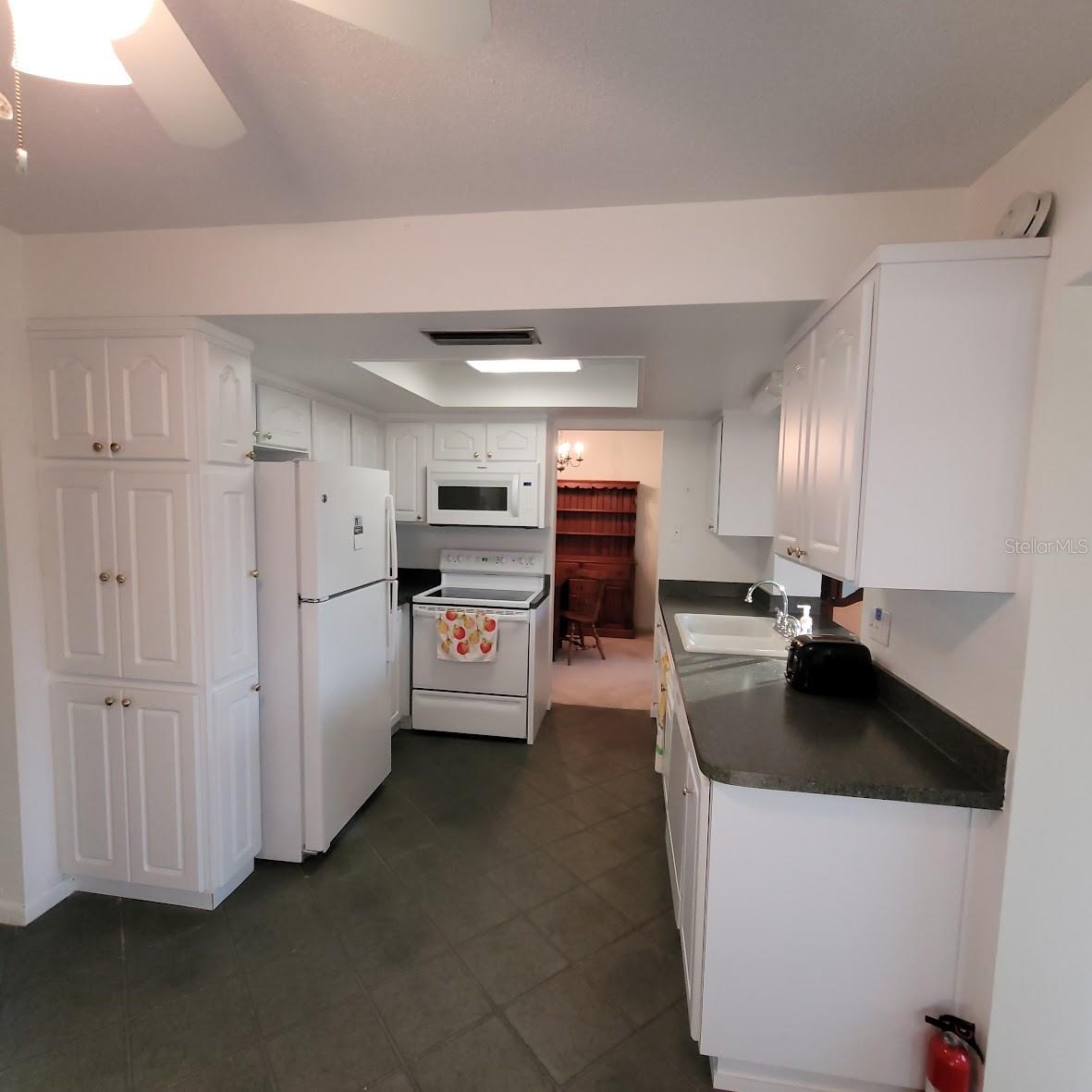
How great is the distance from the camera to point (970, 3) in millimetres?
879

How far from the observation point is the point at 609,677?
186 inches

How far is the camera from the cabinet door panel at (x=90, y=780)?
1.90 metres

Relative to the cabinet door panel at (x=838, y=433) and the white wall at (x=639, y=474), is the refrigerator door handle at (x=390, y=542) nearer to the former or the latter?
the cabinet door panel at (x=838, y=433)

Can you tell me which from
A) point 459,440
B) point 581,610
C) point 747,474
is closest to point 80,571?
point 459,440

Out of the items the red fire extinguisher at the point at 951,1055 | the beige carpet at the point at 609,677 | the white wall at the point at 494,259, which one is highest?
the white wall at the point at 494,259

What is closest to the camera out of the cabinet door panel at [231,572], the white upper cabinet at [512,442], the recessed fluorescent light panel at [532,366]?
the cabinet door panel at [231,572]

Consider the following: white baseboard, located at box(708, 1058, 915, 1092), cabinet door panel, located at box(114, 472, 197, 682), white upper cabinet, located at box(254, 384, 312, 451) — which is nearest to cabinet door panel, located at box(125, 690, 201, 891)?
cabinet door panel, located at box(114, 472, 197, 682)

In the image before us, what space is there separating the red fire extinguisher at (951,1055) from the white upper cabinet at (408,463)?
131 inches

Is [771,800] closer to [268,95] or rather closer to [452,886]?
[452,886]

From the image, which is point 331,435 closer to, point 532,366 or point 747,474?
point 532,366

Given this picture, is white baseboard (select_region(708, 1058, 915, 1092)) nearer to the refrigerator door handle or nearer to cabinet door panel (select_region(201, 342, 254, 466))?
the refrigerator door handle

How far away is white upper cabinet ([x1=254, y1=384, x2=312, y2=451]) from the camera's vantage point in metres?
2.46

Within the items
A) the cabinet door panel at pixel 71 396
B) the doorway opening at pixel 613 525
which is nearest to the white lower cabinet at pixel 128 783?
the cabinet door panel at pixel 71 396

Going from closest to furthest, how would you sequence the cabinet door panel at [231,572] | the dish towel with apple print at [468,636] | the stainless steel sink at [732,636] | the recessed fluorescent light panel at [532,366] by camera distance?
the cabinet door panel at [231,572] → the stainless steel sink at [732,636] → the recessed fluorescent light panel at [532,366] → the dish towel with apple print at [468,636]
